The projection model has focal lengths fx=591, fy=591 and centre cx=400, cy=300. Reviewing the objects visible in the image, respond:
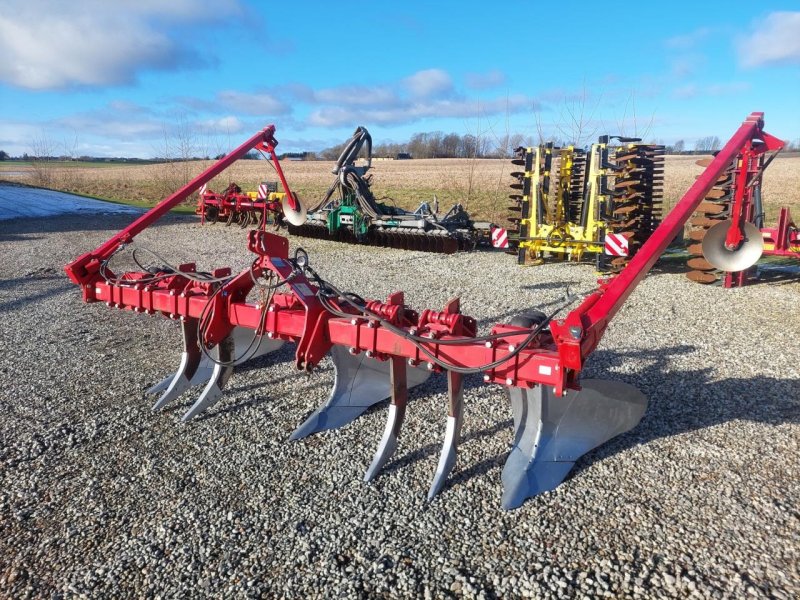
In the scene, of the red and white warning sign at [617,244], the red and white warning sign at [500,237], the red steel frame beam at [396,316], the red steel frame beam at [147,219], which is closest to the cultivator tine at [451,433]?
the red steel frame beam at [396,316]

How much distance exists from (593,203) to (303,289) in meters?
6.85

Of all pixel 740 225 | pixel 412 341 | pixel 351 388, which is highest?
pixel 740 225

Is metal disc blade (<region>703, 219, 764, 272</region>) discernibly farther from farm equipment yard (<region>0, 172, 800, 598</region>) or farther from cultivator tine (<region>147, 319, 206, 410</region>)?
cultivator tine (<region>147, 319, 206, 410</region>)

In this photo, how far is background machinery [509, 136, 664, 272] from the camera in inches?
351

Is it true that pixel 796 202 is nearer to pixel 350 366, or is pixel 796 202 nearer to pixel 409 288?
pixel 409 288

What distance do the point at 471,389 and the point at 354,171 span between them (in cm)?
879

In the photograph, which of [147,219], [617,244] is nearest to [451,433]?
[147,219]

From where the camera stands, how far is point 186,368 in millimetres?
4316

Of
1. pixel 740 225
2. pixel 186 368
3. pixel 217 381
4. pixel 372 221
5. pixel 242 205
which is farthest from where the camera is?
pixel 242 205

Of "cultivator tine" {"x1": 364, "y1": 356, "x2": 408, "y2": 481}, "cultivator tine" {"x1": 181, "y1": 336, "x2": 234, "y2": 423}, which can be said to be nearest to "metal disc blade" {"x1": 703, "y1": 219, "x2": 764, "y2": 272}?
"cultivator tine" {"x1": 364, "y1": 356, "x2": 408, "y2": 481}

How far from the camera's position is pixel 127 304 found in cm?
401

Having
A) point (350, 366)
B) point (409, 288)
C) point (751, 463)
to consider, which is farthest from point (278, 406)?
point (409, 288)

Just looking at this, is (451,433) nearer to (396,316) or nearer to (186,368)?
(396,316)

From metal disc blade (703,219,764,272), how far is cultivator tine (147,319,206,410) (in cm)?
352
